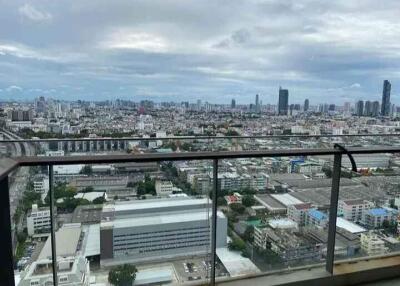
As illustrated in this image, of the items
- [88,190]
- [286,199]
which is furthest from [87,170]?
[286,199]

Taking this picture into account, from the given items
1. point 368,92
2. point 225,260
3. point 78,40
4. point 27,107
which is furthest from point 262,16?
point 225,260

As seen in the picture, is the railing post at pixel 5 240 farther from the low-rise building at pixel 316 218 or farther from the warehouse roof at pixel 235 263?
the low-rise building at pixel 316 218

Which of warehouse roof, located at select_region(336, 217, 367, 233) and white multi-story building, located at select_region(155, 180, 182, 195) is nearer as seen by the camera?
white multi-story building, located at select_region(155, 180, 182, 195)

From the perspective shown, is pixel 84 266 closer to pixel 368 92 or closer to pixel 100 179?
pixel 100 179

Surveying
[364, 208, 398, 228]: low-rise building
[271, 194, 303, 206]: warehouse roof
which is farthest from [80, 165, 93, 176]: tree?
[364, 208, 398, 228]: low-rise building

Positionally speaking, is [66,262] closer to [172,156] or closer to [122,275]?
[122,275]

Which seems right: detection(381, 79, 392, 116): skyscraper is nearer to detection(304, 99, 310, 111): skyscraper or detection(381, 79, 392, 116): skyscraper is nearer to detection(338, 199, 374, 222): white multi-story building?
detection(304, 99, 310, 111): skyscraper

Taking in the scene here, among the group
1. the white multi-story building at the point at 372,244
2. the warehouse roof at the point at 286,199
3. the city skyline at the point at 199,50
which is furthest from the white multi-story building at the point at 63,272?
the city skyline at the point at 199,50
